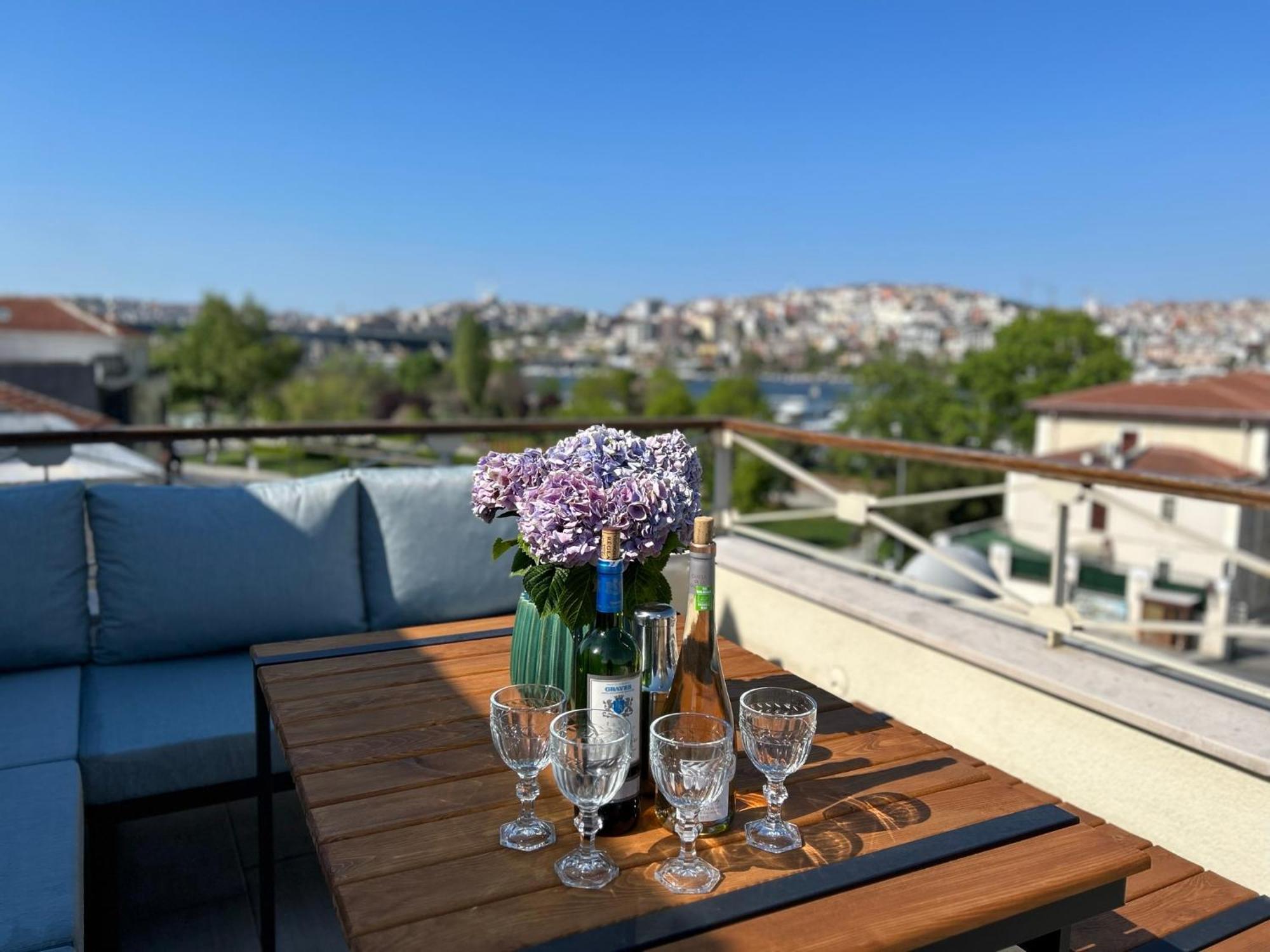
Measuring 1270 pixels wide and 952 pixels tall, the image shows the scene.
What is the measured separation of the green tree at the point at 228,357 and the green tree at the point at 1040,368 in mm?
33756

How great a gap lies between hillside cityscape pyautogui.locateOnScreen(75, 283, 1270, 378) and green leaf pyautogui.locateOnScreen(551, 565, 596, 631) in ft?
169

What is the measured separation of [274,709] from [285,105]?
4290 cm

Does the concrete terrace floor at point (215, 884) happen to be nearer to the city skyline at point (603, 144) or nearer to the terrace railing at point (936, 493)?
the terrace railing at point (936, 493)

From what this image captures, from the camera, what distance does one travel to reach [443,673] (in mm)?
1538

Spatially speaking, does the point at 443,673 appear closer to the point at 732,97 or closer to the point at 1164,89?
the point at 732,97

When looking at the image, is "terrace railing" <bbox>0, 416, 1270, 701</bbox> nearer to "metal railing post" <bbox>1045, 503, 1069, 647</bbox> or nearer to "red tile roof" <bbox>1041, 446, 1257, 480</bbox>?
"metal railing post" <bbox>1045, 503, 1069, 647</bbox>

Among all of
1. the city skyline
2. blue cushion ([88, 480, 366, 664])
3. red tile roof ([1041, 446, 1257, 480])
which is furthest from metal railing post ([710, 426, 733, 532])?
red tile roof ([1041, 446, 1257, 480])

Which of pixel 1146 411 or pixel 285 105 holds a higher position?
pixel 285 105

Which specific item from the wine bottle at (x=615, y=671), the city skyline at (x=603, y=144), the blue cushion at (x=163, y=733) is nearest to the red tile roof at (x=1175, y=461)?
the city skyline at (x=603, y=144)

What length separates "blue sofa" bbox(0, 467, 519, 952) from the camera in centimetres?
186

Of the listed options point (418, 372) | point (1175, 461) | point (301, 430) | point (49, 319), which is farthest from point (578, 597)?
point (418, 372)

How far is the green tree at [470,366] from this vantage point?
181 ft

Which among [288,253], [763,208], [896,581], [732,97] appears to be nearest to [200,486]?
[896,581]

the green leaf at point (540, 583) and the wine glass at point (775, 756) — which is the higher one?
the green leaf at point (540, 583)
